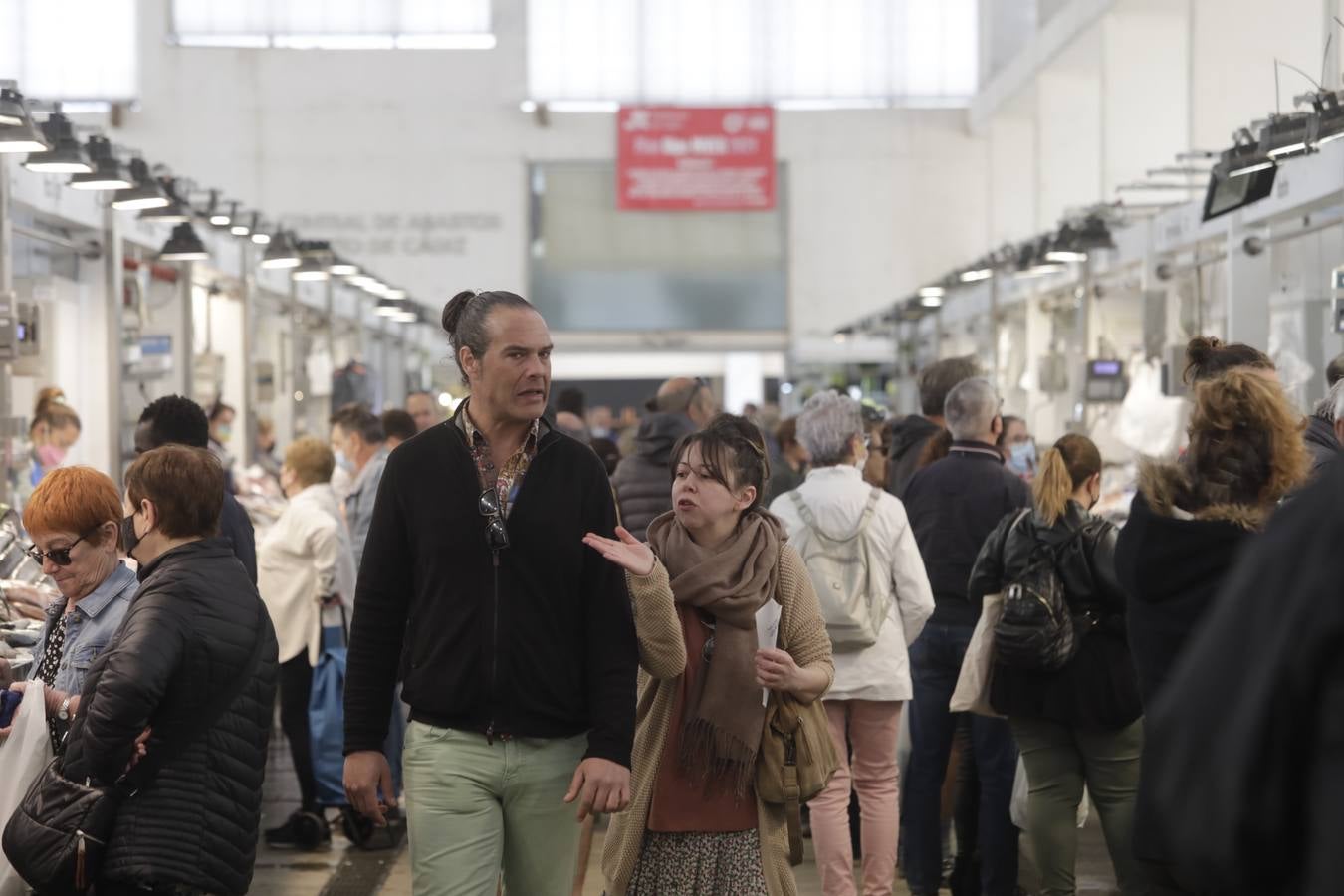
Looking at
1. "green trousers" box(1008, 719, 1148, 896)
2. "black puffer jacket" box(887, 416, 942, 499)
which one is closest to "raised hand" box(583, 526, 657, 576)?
"green trousers" box(1008, 719, 1148, 896)

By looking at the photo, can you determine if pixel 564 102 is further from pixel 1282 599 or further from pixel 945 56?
pixel 1282 599

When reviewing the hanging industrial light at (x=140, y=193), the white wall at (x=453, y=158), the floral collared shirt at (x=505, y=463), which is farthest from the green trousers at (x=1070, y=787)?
the white wall at (x=453, y=158)

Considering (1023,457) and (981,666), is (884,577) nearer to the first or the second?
(981,666)

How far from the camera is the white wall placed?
79.6 feet

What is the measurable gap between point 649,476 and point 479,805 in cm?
278

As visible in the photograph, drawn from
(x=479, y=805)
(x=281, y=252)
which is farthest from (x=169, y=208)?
(x=479, y=805)

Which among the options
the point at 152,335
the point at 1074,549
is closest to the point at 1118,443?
Result: the point at 152,335

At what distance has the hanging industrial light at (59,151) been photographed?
22.6ft

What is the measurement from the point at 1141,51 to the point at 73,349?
36.0ft

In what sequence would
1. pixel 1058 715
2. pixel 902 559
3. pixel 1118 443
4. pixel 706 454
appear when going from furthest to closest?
pixel 1118 443 < pixel 902 559 < pixel 1058 715 < pixel 706 454

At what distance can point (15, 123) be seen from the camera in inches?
246

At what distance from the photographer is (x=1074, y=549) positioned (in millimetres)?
4336

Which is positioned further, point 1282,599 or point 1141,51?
point 1141,51

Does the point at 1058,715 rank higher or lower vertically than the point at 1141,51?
lower
